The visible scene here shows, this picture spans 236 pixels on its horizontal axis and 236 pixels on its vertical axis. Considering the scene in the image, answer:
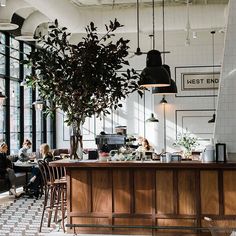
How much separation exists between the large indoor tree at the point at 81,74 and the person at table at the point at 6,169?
15.4 feet

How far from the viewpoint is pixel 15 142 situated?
13.3 metres

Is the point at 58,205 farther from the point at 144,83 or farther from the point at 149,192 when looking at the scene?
the point at 144,83

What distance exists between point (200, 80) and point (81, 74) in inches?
372

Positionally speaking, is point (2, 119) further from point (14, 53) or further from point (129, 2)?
point (129, 2)

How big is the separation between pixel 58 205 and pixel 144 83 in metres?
2.34

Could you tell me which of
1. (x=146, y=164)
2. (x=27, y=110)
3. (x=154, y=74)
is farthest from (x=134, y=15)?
(x=146, y=164)

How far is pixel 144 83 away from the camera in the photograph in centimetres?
691

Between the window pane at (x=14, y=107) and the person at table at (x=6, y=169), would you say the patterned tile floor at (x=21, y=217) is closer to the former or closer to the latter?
the person at table at (x=6, y=169)

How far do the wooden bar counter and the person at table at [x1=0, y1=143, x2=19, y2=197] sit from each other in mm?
4703

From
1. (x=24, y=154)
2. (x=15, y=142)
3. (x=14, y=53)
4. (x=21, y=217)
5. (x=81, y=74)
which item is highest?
(x=14, y=53)

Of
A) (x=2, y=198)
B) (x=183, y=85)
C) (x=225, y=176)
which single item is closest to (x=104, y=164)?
(x=225, y=176)

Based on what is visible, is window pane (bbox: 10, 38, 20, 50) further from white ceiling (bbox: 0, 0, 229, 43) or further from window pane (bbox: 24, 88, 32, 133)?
window pane (bbox: 24, 88, 32, 133)

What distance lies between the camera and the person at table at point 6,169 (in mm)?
10812

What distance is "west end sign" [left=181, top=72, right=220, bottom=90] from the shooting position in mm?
15172
